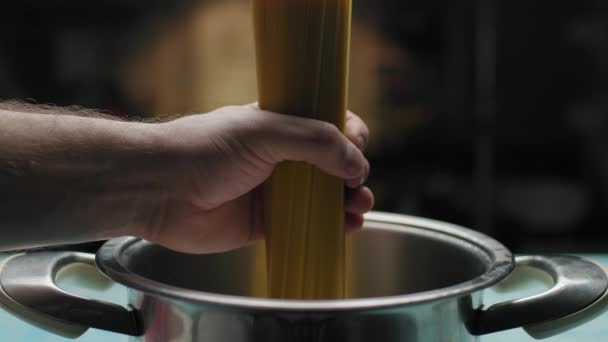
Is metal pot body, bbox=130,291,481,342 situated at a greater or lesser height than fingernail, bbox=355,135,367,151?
lesser

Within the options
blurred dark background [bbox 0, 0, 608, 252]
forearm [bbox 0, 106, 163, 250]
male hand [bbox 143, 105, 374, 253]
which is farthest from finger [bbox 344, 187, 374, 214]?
blurred dark background [bbox 0, 0, 608, 252]

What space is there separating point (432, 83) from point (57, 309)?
919 millimetres

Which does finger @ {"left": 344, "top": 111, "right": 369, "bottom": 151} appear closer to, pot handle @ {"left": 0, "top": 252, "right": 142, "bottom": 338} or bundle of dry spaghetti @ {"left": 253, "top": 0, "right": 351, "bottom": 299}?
bundle of dry spaghetti @ {"left": 253, "top": 0, "right": 351, "bottom": 299}

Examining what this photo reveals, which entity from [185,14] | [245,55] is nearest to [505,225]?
[245,55]

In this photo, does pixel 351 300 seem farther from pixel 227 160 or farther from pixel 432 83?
pixel 432 83

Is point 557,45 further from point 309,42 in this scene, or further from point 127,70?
point 309,42

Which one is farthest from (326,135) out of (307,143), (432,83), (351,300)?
(432,83)

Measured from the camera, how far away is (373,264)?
1.76 ft

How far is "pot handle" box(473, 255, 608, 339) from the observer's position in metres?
0.37

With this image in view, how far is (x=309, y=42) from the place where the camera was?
414 millimetres

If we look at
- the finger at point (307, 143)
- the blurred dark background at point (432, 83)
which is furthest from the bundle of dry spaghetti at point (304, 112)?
the blurred dark background at point (432, 83)

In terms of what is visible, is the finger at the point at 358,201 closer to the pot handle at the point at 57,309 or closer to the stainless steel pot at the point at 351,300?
the stainless steel pot at the point at 351,300

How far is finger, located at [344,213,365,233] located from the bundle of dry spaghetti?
44 millimetres

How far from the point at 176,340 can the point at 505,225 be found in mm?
969
